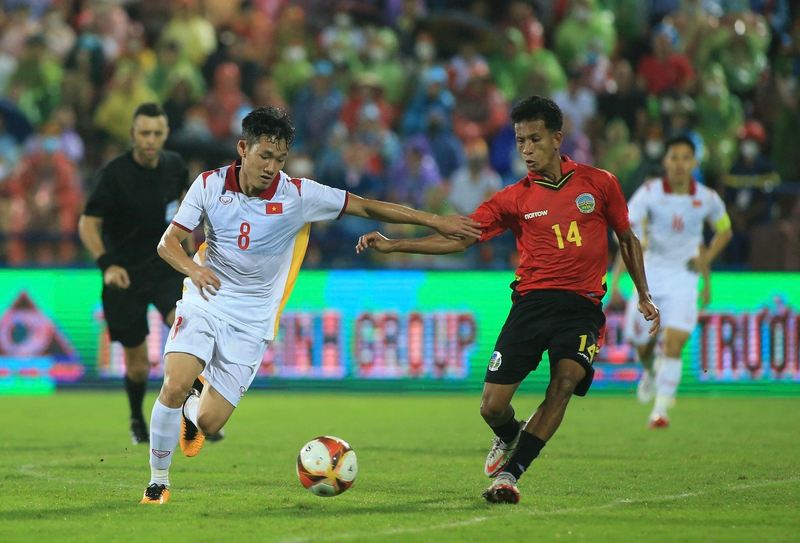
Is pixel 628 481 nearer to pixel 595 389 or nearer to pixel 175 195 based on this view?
pixel 175 195

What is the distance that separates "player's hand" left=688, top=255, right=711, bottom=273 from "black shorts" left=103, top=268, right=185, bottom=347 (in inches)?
204

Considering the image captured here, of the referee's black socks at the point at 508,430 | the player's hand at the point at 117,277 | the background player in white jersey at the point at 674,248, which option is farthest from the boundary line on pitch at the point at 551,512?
the background player in white jersey at the point at 674,248

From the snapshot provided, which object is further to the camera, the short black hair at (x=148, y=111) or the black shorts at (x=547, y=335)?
the short black hair at (x=148, y=111)

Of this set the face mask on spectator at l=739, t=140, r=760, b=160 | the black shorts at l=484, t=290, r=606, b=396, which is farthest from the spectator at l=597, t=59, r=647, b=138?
the black shorts at l=484, t=290, r=606, b=396

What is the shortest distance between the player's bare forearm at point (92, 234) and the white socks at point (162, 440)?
2.99m

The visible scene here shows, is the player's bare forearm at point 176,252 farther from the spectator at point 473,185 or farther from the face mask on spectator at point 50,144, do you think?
the face mask on spectator at point 50,144

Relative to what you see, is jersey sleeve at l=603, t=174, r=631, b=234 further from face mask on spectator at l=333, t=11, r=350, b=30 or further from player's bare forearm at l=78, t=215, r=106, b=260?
face mask on spectator at l=333, t=11, r=350, b=30

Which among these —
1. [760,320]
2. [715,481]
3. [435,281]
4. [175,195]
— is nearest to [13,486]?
[175,195]

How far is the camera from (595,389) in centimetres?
1523

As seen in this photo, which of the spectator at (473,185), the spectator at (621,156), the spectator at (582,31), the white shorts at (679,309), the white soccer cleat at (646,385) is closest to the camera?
the white shorts at (679,309)

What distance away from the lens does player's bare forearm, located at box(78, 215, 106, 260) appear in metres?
9.38

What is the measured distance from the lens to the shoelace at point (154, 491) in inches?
263

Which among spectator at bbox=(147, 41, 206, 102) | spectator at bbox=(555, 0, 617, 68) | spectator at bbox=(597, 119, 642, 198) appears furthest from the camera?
spectator at bbox=(555, 0, 617, 68)

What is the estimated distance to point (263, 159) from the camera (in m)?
6.80
